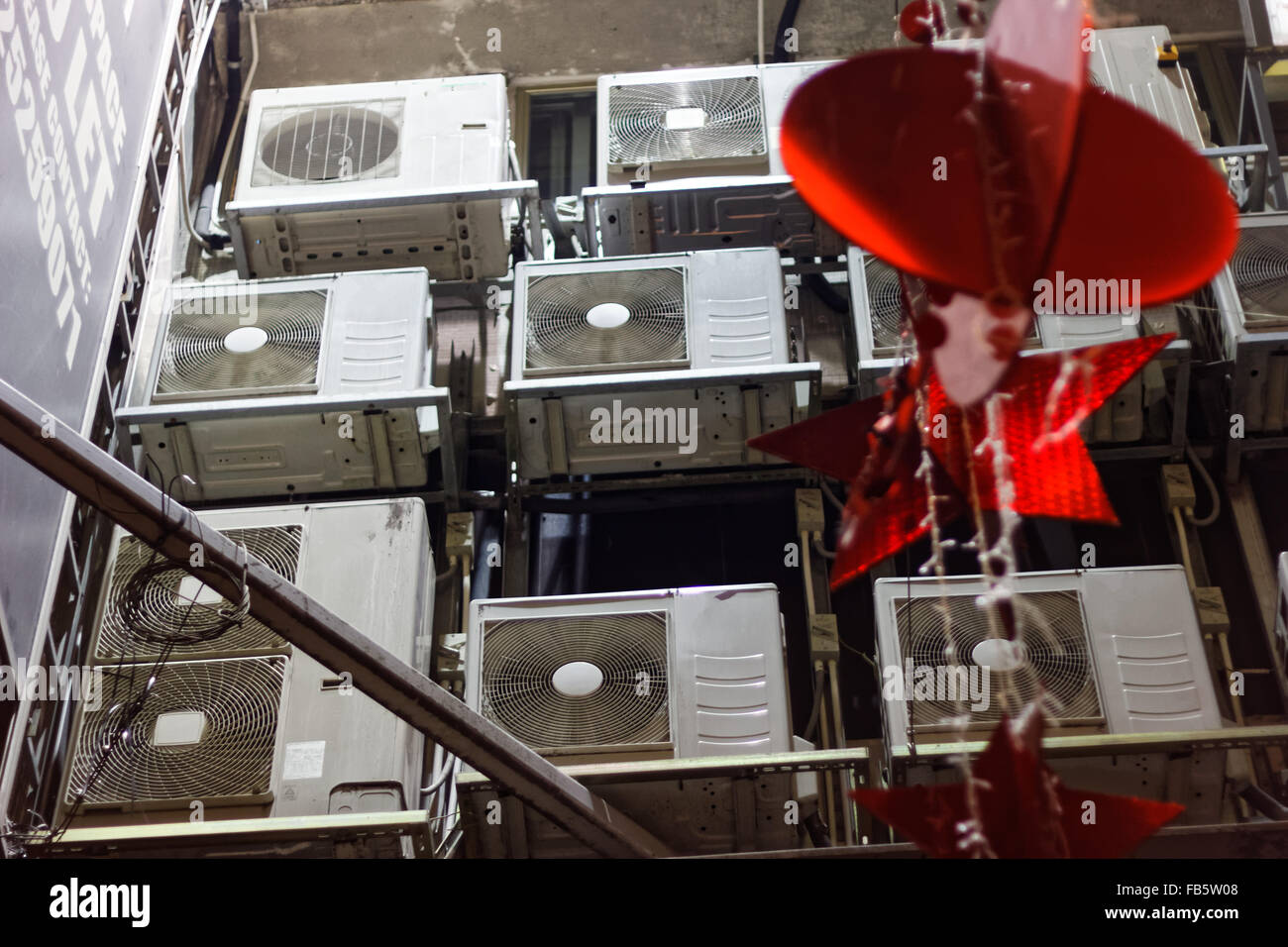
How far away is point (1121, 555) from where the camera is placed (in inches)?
299

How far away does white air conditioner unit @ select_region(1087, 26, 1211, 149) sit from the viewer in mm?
8125

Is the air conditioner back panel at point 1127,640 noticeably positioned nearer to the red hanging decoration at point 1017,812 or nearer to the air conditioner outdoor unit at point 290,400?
the air conditioner outdoor unit at point 290,400

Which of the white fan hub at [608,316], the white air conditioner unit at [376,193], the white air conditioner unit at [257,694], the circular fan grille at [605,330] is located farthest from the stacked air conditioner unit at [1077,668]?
the white air conditioner unit at [376,193]

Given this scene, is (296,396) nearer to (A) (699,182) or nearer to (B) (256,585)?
(A) (699,182)

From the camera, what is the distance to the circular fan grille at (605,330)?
7.23 meters

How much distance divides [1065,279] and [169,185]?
6.74m

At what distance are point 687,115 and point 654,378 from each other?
202 cm

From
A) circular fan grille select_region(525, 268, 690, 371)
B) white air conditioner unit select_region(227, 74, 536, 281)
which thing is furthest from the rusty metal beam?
white air conditioner unit select_region(227, 74, 536, 281)

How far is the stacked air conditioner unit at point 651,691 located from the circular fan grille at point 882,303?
1475mm

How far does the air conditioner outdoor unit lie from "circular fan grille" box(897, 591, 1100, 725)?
7.78ft

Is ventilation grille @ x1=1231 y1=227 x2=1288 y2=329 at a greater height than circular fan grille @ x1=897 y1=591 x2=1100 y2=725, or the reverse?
ventilation grille @ x1=1231 y1=227 x2=1288 y2=329

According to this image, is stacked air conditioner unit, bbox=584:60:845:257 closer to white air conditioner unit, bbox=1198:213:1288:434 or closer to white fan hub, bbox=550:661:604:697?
white air conditioner unit, bbox=1198:213:1288:434

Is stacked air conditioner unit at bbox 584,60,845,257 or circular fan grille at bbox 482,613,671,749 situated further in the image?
stacked air conditioner unit at bbox 584,60,845,257

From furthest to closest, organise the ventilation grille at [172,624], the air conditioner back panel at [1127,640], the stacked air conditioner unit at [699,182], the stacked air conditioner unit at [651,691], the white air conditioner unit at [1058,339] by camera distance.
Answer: the stacked air conditioner unit at [699,182] < the white air conditioner unit at [1058,339] < the ventilation grille at [172,624] < the air conditioner back panel at [1127,640] < the stacked air conditioner unit at [651,691]
